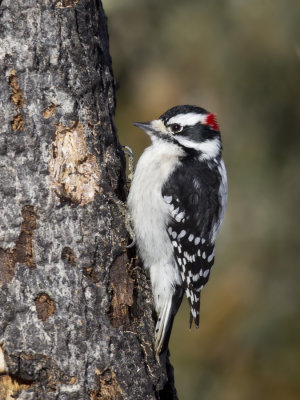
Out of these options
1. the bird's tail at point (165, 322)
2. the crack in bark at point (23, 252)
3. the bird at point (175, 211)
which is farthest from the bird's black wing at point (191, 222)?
the crack in bark at point (23, 252)

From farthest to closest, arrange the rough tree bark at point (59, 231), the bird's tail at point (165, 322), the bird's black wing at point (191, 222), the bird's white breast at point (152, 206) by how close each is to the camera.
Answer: the bird's black wing at point (191, 222)
the bird's white breast at point (152, 206)
the bird's tail at point (165, 322)
the rough tree bark at point (59, 231)

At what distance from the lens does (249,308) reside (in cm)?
804

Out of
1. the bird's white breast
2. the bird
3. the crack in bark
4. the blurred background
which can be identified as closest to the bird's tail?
the bird

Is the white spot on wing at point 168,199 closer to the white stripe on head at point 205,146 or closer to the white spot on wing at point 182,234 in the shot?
the white spot on wing at point 182,234

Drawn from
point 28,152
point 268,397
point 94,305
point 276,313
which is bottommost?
point 268,397

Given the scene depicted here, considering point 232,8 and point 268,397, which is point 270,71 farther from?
point 268,397

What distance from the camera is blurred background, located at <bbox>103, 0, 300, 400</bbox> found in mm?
7793

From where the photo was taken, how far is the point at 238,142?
8.21 m

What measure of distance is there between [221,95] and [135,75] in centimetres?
109

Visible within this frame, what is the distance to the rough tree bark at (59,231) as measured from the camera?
11.4ft

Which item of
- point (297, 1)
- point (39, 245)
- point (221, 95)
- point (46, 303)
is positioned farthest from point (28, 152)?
point (297, 1)

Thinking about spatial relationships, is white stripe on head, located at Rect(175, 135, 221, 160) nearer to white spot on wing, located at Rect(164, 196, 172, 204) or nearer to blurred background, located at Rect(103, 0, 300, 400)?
white spot on wing, located at Rect(164, 196, 172, 204)

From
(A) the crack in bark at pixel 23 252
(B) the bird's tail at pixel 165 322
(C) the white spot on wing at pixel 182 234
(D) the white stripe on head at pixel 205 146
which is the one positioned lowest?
(B) the bird's tail at pixel 165 322

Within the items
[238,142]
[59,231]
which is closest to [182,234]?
[59,231]
